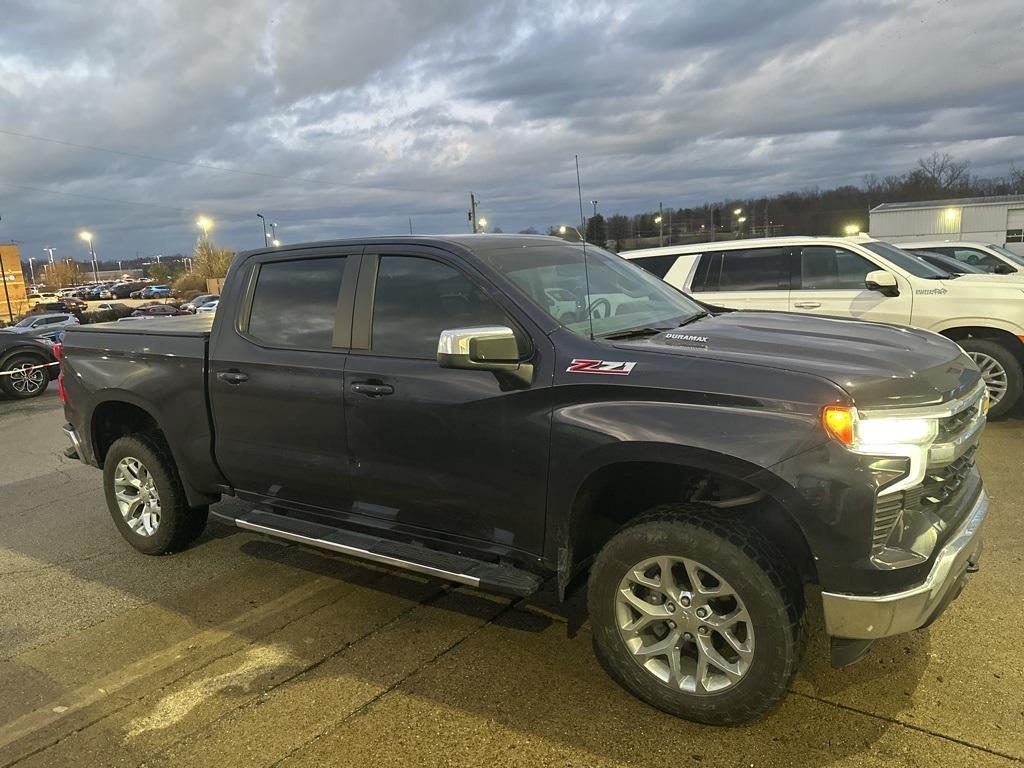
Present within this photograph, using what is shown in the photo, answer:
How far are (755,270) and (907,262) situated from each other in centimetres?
158

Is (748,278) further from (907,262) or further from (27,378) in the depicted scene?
(27,378)

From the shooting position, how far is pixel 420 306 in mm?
3574

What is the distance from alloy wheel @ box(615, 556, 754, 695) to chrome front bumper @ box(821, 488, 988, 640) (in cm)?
30

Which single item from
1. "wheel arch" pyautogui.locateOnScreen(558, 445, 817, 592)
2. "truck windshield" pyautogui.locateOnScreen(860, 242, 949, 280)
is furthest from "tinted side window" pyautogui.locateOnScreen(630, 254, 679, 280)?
"wheel arch" pyautogui.locateOnScreen(558, 445, 817, 592)

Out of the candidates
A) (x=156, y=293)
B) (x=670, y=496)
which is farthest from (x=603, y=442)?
(x=156, y=293)

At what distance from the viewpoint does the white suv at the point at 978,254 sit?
11.9 meters

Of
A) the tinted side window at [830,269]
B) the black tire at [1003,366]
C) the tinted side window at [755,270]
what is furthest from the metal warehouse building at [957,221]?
the black tire at [1003,366]

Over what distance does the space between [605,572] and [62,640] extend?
2930mm

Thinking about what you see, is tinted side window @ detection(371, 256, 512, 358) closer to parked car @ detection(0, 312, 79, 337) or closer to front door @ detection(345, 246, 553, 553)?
front door @ detection(345, 246, 553, 553)

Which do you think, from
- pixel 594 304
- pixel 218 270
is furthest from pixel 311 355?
pixel 218 270

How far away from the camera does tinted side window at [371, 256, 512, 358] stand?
341 cm

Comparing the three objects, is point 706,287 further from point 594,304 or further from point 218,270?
point 218,270

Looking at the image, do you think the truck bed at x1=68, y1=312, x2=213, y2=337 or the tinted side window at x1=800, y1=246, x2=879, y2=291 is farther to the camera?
the tinted side window at x1=800, y1=246, x2=879, y2=291

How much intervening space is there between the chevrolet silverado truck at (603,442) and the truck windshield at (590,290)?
0.06 ft
